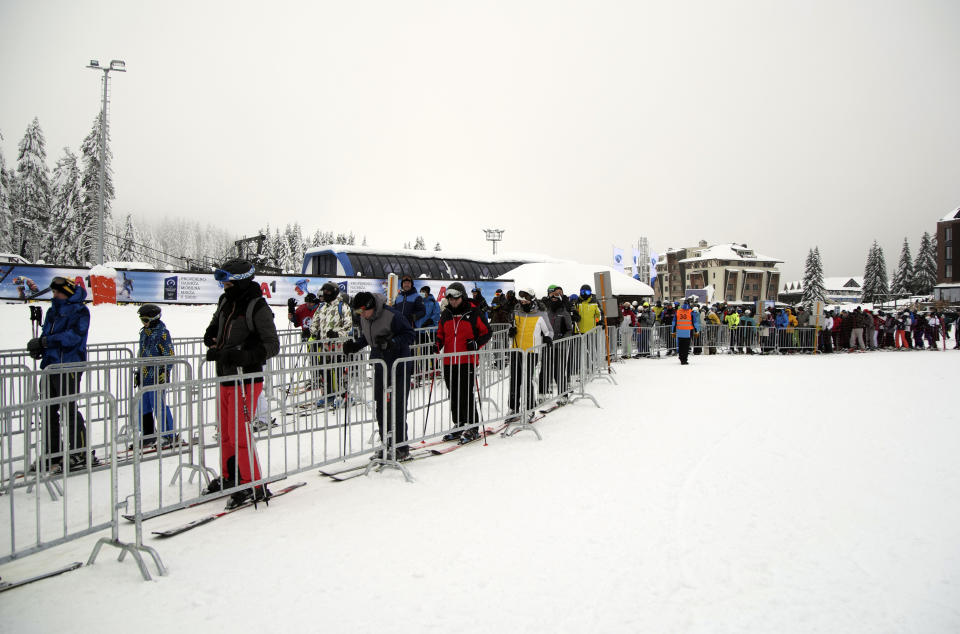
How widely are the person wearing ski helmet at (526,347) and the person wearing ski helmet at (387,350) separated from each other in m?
1.84

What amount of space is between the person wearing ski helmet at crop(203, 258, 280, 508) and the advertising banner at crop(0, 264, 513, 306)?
12.5 m

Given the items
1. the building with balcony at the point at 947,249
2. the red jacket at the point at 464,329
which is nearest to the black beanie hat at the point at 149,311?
the red jacket at the point at 464,329

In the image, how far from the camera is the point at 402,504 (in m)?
4.70

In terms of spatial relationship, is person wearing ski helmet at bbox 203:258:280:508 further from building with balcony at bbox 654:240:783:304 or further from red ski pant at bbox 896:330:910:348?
building with balcony at bbox 654:240:783:304

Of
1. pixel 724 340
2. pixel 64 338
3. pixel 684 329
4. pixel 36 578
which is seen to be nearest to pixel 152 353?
pixel 64 338

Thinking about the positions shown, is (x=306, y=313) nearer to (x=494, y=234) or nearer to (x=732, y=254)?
(x=494, y=234)

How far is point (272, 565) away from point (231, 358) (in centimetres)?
Result: 176

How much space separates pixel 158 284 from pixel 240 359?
2090 cm

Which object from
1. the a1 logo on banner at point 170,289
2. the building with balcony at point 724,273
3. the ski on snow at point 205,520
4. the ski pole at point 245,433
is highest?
the building with balcony at point 724,273

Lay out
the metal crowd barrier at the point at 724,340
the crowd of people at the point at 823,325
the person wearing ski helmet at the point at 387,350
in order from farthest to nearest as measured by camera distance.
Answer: the crowd of people at the point at 823,325
the metal crowd barrier at the point at 724,340
the person wearing ski helmet at the point at 387,350

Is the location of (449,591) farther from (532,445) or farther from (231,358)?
(532,445)

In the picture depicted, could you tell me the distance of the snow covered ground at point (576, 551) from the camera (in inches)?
116

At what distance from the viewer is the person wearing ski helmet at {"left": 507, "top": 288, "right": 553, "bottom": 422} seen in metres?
7.55

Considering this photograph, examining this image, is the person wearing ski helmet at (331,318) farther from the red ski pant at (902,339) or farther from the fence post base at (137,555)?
the red ski pant at (902,339)
